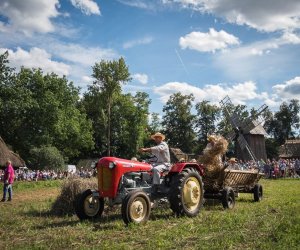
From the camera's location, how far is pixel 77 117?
176 feet

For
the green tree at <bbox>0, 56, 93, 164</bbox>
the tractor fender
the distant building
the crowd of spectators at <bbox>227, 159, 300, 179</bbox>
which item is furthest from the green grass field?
the distant building

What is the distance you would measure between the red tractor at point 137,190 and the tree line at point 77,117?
1361 inches

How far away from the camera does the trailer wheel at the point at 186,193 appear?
948cm

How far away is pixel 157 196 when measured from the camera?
32.3ft

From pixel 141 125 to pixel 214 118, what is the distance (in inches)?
818

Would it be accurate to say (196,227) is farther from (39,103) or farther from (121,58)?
(121,58)

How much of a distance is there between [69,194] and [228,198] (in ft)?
14.6

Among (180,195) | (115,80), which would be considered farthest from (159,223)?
(115,80)

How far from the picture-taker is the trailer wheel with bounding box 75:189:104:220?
31.2 ft

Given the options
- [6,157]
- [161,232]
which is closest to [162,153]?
[161,232]

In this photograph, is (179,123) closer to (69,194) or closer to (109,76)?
(109,76)

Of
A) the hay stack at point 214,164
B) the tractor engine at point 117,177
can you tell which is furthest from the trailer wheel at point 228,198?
the tractor engine at point 117,177

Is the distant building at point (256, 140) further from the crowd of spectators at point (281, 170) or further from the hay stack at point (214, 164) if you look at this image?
the hay stack at point (214, 164)

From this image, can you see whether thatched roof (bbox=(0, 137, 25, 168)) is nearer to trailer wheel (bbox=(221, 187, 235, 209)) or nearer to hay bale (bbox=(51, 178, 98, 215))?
hay bale (bbox=(51, 178, 98, 215))
